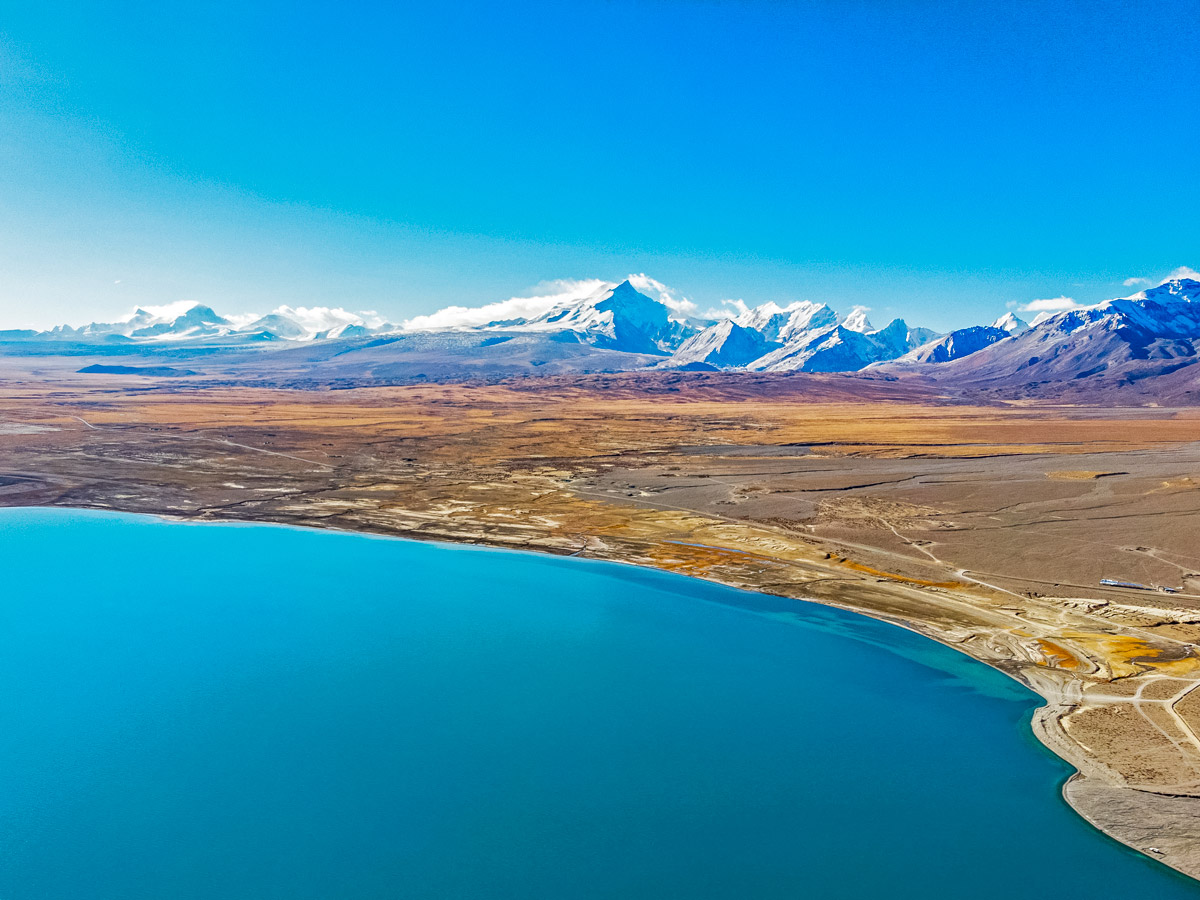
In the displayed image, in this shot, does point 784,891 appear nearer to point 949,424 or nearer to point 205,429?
point 205,429

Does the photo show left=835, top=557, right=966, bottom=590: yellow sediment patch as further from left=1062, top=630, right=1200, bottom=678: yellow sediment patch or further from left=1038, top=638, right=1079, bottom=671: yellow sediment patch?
left=1038, top=638, right=1079, bottom=671: yellow sediment patch

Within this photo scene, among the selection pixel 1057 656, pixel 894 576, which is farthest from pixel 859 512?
pixel 1057 656

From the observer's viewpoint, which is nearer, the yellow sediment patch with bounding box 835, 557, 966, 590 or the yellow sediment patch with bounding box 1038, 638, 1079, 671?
the yellow sediment patch with bounding box 1038, 638, 1079, 671

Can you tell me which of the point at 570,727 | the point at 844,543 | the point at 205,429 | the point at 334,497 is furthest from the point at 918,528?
the point at 205,429

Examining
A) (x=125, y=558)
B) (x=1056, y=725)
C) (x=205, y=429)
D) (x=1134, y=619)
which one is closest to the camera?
(x=1056, y=725)

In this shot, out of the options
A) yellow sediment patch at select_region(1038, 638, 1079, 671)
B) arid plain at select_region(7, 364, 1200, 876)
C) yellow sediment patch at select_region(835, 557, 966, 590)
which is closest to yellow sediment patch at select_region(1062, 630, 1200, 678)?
arid plain at select_region(7, 364, 1200, 876)

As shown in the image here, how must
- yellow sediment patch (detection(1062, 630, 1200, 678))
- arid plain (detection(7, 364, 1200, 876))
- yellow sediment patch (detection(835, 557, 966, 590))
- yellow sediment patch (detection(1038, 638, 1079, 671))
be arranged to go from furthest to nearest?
yellow sediment patch (detection(835, 557, 966, 590))
yellow sediment patch (detection(1038, 638, 1079, 671))
yellow sediment patch (detection(1062, 630, 1200, 678))
arid plain (detection(7, 364, 1200, 876))

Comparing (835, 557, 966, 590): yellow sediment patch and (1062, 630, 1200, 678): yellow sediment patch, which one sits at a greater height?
(1062, 630, 1200, 678): yellow sediment patch

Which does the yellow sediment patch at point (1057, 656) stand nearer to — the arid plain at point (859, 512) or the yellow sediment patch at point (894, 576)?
the arid plain at point (859, 512)
